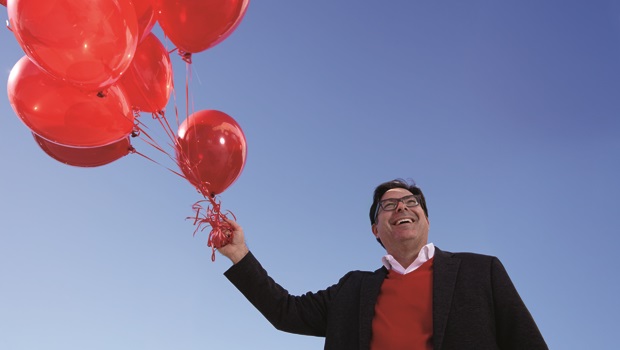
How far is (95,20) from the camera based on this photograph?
2471mm

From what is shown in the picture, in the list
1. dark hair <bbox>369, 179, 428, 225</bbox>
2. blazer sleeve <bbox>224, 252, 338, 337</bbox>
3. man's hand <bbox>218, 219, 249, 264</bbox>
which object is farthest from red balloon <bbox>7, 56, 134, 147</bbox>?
dark hair <bbox>369, 179, 428, 225</bbox>

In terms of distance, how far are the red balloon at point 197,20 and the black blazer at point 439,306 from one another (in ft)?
4.12

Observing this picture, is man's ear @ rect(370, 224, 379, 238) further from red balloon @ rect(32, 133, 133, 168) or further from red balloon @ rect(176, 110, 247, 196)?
red balloon @ rect(32, 133, 133, 168)

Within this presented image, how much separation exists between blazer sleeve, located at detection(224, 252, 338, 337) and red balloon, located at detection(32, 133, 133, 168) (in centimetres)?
106

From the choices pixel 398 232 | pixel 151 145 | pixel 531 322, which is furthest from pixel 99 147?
pixel 531 322

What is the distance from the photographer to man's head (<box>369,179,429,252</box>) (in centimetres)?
302

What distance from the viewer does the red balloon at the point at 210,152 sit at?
3.27 m

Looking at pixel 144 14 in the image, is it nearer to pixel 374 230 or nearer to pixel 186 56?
pixel 186 56

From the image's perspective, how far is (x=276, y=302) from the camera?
10.1 feet

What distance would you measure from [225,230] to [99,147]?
3.12 feet

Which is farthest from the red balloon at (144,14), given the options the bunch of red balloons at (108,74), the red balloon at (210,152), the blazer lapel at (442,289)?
the blazer lapel at (442,289)

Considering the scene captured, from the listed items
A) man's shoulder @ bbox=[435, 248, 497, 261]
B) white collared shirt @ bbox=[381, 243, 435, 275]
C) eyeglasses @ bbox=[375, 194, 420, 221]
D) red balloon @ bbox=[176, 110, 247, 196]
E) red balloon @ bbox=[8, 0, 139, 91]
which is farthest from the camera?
red balloon @ bbox=[176, 110, 247, 196]

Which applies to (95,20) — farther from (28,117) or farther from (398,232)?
(398,232)

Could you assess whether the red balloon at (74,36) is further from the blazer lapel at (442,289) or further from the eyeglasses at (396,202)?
the blazer lapel at (442,289)
